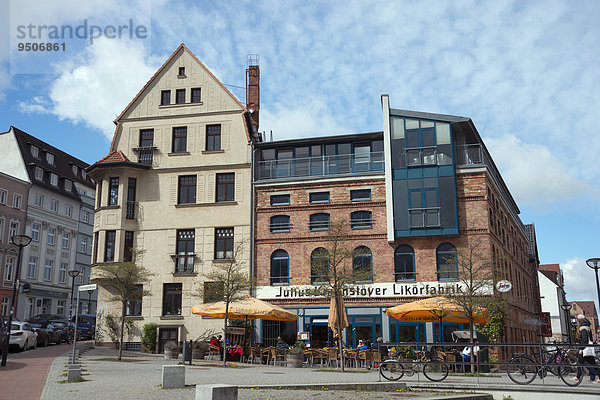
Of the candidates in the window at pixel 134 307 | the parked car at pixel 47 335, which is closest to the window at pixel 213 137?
the window at pixel 134 307

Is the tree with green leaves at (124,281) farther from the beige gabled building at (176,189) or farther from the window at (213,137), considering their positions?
the window at (213,137)

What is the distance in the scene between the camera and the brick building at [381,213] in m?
29.8

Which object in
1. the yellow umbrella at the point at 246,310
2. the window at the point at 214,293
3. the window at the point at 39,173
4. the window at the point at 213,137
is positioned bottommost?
the yellow umbrella at the point at 246,310

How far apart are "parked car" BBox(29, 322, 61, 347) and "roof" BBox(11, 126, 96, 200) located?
81.8 feet

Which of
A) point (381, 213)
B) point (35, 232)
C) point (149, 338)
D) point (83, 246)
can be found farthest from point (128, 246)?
point (83, 246)

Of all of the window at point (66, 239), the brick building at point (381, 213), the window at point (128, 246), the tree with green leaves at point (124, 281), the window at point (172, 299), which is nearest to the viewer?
the tree with green leaves at point (124, 281)

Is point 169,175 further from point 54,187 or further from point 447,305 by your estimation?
point 54,187

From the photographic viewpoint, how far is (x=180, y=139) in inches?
1391

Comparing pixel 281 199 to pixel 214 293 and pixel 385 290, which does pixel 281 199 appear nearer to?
pixel 385 290

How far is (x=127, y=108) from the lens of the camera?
118 feet

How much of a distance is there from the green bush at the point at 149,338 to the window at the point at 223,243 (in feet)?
17.1

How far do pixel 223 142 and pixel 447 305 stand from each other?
17191 mm

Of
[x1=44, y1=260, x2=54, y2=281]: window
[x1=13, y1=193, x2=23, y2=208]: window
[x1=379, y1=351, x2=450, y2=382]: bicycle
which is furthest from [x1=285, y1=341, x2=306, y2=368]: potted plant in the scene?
[x1=44, y1=260, x2=54, y2=281]: window

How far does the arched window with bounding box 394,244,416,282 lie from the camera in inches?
1190
